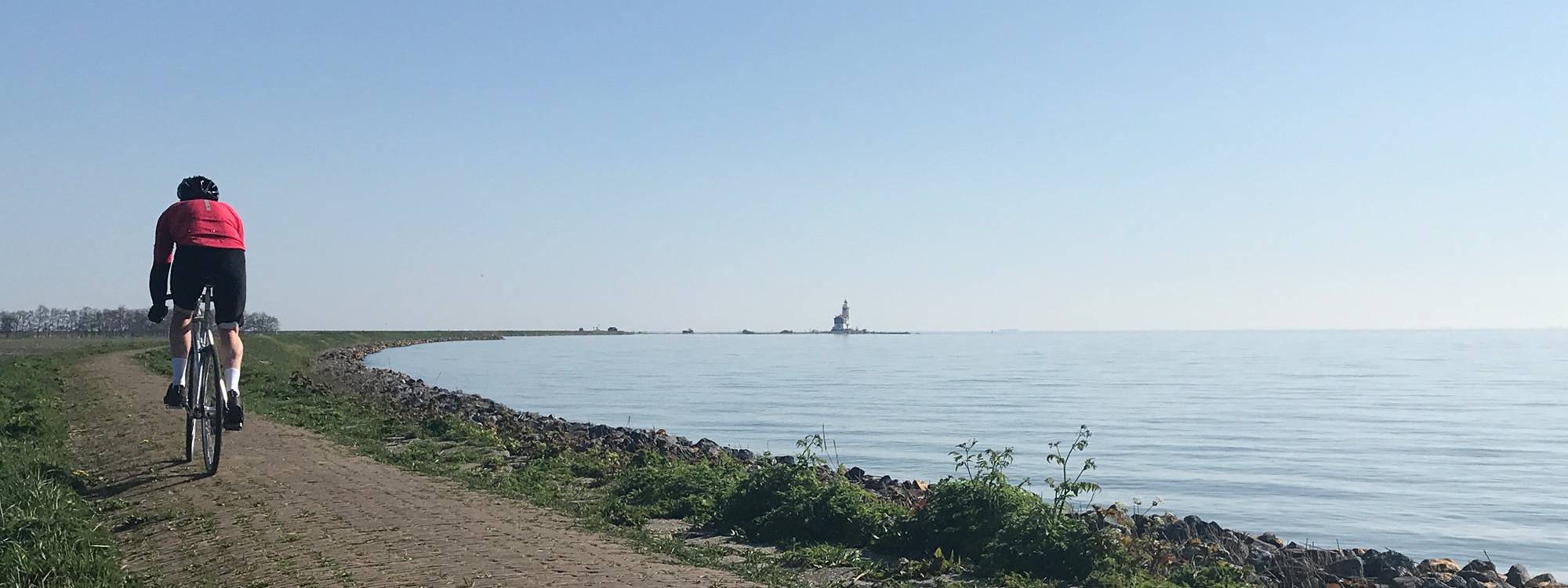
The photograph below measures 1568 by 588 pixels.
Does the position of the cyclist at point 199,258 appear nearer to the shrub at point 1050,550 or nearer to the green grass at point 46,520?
the green grass at point 46,520

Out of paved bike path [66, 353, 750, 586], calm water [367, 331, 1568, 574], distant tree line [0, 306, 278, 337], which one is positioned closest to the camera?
paved bike path [66, 353, 750, 586]

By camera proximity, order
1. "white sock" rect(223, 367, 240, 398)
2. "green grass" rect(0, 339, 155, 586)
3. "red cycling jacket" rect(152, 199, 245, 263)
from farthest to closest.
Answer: "white sock" rect(223, 367, 240, 398) < "red cycling jacket" rect(152, 199, 245, 263) < "green grass" rect(0, 339, 155, 586)

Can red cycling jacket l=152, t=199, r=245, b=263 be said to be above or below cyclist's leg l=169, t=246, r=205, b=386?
above

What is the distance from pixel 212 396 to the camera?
9.70 meters

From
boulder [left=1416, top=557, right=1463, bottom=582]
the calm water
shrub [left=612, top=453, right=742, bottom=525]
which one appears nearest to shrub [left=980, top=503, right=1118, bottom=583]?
shrub [left=612, top=453, right=742, bottom=525]

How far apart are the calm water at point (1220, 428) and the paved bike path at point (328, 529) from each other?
38.8 ft

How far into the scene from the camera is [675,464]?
12383 mm

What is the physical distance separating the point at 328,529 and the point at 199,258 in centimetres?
238

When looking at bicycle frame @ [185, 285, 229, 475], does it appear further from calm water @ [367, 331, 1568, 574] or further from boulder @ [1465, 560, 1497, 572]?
calm water @ [367, 331, 1568, 574]

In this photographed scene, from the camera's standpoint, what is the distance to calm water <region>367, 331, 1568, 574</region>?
1809 centimetres

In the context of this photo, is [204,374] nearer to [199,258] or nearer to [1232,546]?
[199,258]

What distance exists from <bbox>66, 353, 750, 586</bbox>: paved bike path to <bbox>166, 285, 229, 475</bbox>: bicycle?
0.57 meters

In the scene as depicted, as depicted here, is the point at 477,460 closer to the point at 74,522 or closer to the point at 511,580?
the point at 74,522

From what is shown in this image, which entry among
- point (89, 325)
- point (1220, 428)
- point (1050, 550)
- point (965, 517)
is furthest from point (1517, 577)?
point (89, 325)
